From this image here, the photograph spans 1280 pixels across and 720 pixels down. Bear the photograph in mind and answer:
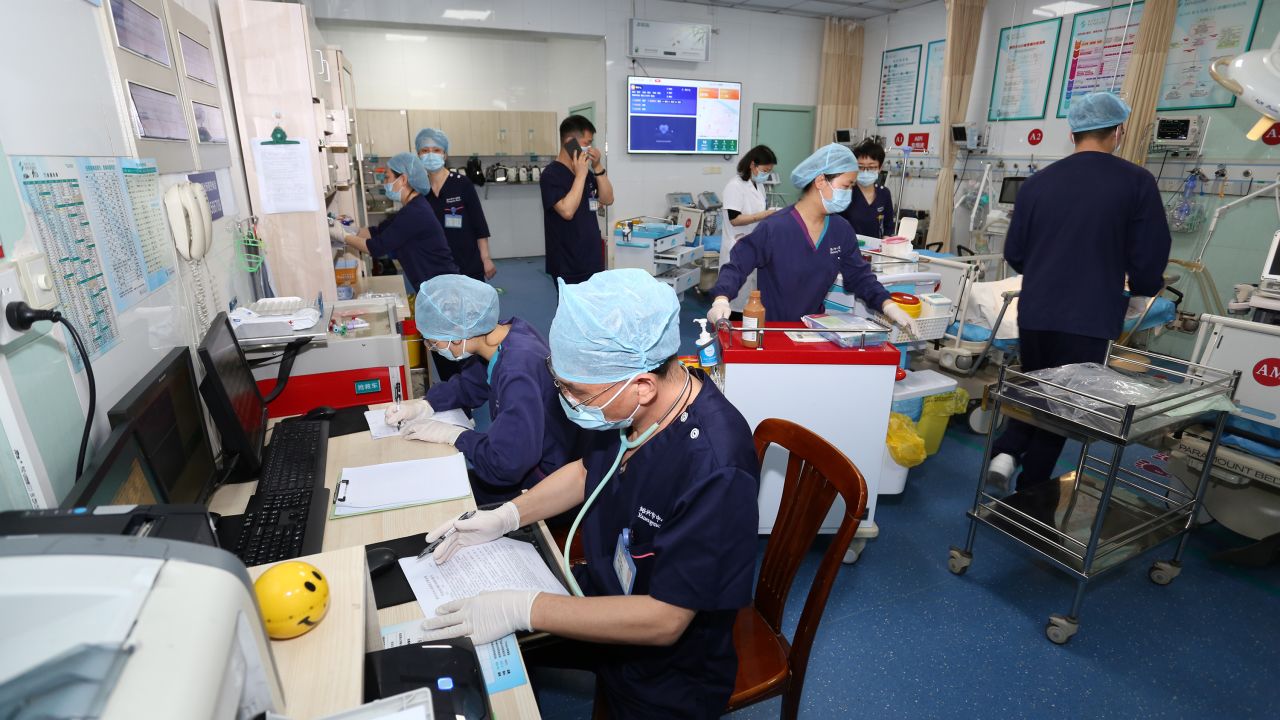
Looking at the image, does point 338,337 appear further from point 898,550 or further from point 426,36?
point 426,36

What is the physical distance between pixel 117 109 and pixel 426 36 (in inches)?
283

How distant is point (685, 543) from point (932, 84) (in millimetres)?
7313

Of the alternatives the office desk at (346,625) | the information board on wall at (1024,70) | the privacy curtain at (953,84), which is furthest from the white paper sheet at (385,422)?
the information board on wall at (1024,70)

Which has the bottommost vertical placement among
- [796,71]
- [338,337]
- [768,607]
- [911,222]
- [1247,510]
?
[1247,510]

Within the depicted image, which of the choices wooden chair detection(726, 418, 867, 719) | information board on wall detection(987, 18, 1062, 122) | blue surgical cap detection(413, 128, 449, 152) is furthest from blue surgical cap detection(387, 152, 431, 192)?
information board on wall detection(987, 18, 1062, 122)

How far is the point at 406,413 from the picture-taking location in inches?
80.4

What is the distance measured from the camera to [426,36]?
772cm

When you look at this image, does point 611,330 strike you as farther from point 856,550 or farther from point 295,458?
point 856,550

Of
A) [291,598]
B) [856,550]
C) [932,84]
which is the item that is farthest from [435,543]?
[932,84]

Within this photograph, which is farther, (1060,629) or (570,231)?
(570,231)

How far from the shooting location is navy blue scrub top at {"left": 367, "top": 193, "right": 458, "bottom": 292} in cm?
341

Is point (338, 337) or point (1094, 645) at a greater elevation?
point (338, 337)

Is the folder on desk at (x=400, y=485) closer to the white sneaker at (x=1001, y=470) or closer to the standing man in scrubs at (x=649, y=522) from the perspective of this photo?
the standing man in scrubs at (x=649, y=522)

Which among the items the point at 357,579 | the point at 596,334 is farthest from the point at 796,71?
the point at 357,579
